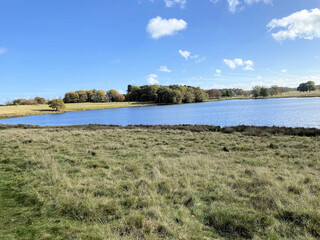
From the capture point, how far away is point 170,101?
401 ft

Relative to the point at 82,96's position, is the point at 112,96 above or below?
below

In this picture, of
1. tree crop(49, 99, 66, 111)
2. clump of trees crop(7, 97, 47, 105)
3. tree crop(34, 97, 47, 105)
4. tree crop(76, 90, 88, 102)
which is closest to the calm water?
tree crop(49, 99, 66, 111)

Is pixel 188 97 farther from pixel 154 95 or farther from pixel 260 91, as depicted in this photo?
pixel 260 91

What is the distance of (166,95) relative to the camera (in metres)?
119

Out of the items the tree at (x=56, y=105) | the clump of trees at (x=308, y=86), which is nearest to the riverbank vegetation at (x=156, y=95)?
the clump of trees at (x=308, y=86)

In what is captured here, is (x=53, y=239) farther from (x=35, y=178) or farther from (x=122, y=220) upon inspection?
(x=35, y=178)

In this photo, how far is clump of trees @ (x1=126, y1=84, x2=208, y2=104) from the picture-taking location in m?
119

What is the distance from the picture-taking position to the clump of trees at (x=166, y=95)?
119125mm

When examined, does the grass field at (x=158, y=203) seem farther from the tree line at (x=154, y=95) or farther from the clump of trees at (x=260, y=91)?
the clump of trees at (x=260, y=91)

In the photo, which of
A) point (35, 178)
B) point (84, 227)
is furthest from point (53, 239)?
point (35, 178)

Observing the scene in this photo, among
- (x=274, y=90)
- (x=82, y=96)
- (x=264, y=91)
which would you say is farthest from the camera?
(x=274, y=90)

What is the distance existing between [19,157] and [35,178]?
379 cm

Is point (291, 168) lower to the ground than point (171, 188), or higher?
lower

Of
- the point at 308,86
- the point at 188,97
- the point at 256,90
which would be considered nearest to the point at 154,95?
the point at 188,97
